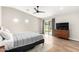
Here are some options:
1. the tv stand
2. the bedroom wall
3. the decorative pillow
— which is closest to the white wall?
the tv stand

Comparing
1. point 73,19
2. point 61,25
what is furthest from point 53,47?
point 73,19

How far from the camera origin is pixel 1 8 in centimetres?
130

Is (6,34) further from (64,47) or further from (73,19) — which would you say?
(73,19)

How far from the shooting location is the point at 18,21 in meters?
1.53

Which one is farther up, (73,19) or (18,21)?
(73,19)

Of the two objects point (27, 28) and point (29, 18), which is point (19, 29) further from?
point (29, 18)

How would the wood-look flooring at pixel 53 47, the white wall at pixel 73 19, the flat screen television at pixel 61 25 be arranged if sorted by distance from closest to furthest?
the wood-look flooring at pixel 53 47
the white wall at pixel 73 19
the flat screen television at pixel 61 25

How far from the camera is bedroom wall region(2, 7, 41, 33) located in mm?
1389

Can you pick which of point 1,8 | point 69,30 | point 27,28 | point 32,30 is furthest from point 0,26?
point 69,30

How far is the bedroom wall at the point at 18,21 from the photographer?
4.56 ft

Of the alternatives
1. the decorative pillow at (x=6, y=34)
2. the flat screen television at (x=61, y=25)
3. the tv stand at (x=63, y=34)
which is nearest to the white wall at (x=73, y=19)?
the flat screen television at (x=61, y=25)

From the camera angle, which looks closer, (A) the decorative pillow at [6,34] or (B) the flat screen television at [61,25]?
(A) the decorative pillow at [6,34]

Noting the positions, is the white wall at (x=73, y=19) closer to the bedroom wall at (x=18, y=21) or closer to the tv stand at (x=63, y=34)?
the tv stand at (x=63, y=34)

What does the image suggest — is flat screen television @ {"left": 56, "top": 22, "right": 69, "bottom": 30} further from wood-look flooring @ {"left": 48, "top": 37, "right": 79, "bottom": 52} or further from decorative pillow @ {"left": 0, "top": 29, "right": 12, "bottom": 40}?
decorative pillow @ {"left": 0, "top": 29, "right": 12, "bottom": 40}
